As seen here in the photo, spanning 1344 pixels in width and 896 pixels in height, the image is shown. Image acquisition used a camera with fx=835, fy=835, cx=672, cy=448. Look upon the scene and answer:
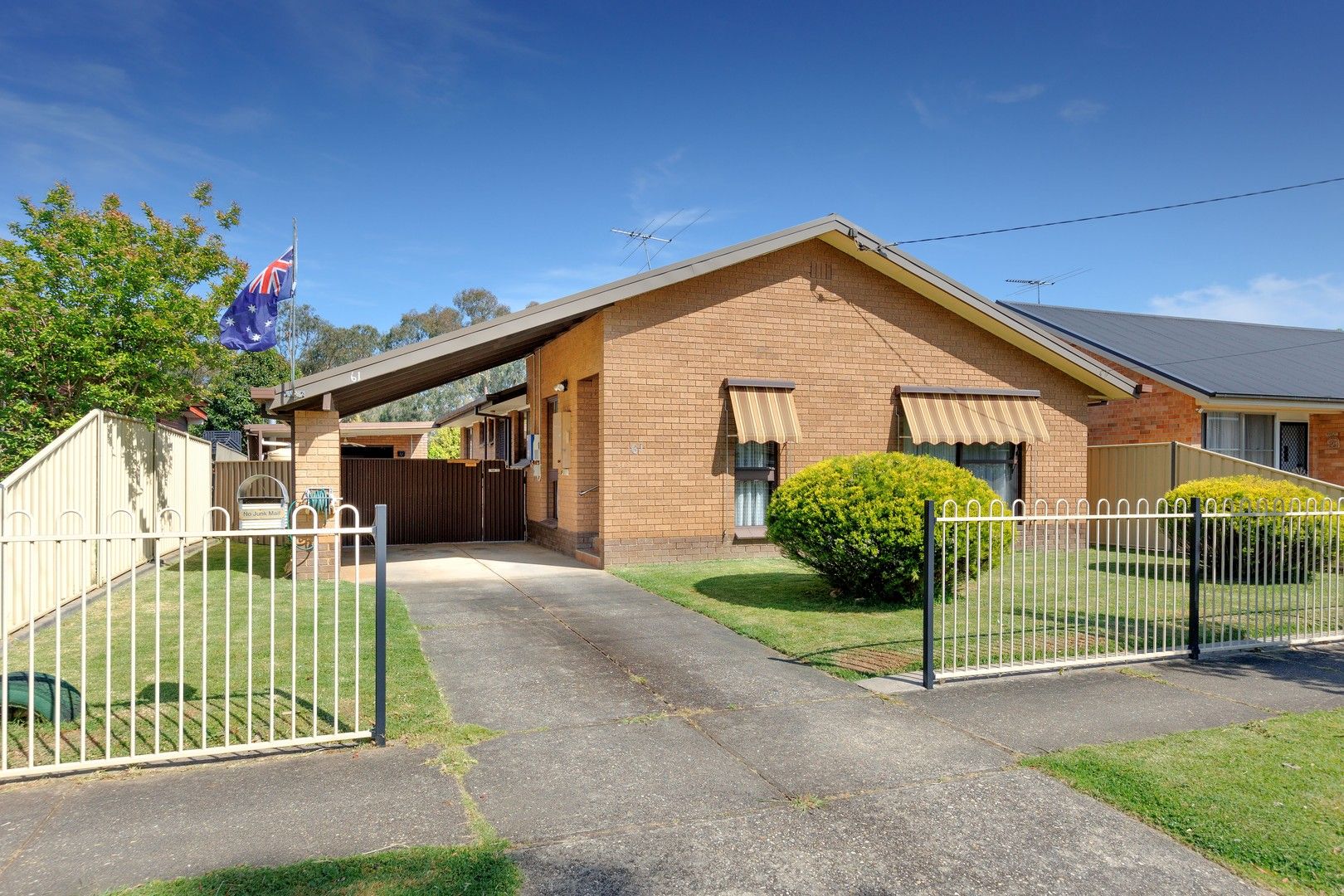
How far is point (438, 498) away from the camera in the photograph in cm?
1781

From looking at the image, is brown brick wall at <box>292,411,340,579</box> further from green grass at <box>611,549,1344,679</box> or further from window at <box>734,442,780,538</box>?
window at <box>734,442,780,538</box>

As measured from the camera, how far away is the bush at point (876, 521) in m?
8.94

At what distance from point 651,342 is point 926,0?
713cm

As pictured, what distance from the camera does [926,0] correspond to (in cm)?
1342

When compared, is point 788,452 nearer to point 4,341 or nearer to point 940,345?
point 940,345

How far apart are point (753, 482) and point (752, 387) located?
160cm

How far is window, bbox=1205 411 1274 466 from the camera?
17.8 metres

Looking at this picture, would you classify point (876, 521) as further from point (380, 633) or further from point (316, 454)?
point (316, 454)

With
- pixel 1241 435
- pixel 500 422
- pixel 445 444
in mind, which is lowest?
pixel 445 444

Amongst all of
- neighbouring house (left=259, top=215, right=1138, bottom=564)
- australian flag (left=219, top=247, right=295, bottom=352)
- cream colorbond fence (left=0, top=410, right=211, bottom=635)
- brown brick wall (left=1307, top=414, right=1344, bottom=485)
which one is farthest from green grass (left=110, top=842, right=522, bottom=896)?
brown brick wall (left=1307, top=414, right=1344, bottom=485)

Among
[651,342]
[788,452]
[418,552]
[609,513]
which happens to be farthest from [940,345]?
[418,552]

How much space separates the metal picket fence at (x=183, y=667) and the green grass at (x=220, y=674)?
18 millimetres

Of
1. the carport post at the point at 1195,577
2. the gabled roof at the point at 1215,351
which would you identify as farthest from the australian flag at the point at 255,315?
the gabled roof at the point at 1215,351

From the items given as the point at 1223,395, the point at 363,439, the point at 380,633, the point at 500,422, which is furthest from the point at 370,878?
the point at 363,439
